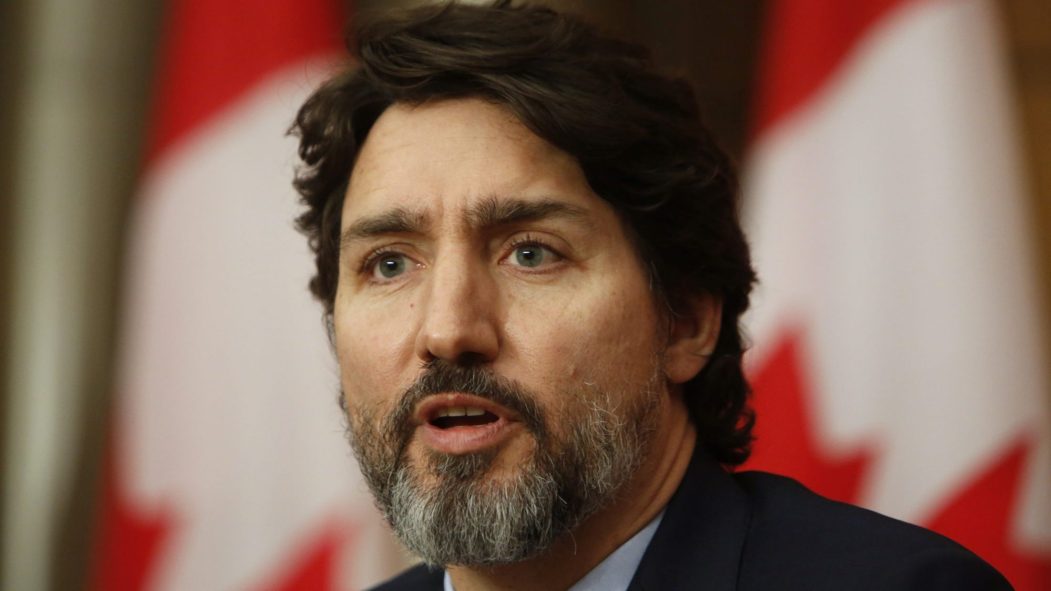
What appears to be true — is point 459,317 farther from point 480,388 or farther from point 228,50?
point 228,50

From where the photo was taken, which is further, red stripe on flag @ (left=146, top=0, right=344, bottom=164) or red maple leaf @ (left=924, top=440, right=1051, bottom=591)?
red stripe on flag @ (left=146, top=0, right=344, bottom=164)

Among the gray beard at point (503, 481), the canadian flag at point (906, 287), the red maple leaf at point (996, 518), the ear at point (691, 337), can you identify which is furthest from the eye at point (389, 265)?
the red maple leaf at point (996, 518)

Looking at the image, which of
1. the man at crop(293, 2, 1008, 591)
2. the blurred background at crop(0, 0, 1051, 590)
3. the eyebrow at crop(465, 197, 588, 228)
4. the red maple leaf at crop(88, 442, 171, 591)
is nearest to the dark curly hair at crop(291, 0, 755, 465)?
the man at crop(293, 2, 1008, 591)

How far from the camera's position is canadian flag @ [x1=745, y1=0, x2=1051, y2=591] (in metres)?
→ 2.73

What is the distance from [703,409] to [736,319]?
204 mm

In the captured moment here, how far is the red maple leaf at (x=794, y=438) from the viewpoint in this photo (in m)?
2.83

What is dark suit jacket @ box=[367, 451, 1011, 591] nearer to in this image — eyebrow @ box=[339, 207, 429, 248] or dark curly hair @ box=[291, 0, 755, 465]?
dark curly hair @ box=[291, 0, 755, 465]

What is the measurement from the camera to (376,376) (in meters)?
1.95

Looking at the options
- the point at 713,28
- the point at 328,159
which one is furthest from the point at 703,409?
the point at 713,28

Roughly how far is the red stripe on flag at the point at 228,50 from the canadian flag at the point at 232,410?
132 millimetres

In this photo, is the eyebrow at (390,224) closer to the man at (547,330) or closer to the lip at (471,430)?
the man at (547,330)

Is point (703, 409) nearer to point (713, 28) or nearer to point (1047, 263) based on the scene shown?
point (1047, 263)

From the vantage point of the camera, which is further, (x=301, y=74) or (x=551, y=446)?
(x=301, y=74)

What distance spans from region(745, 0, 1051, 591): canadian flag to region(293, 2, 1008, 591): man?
0.70 m
